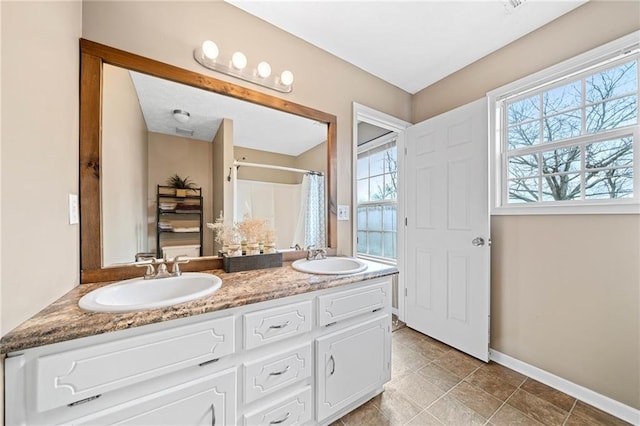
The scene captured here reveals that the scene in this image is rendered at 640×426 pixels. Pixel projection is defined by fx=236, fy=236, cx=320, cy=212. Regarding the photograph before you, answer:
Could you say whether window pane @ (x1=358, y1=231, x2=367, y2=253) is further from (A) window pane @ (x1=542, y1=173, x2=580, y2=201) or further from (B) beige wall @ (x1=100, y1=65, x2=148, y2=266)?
(B) beige wall @ (x1=100, y1=65, x2=148, y2=266)

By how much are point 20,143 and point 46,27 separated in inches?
18.8

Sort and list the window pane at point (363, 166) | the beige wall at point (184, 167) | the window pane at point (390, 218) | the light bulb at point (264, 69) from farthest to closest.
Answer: the window pane at point (363, 166) → the window pane at point (390, 218) → the light bulb at point (264, 69) → the beige wall at point (184, 167)

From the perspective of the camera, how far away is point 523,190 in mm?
1822

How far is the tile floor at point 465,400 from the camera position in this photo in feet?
4.41

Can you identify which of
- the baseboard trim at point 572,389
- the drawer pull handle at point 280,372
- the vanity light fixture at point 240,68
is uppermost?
the vanity light fixture at point 240,68

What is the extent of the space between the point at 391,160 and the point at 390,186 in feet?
1.01

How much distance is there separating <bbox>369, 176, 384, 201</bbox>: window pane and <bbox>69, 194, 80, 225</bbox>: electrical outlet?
2623 millimetres

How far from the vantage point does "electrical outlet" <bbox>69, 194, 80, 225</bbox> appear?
101 centimetres

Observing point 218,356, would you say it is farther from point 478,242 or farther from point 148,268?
point 478,242

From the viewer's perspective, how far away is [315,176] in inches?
73.8

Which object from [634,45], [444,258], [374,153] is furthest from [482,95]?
[444,258]

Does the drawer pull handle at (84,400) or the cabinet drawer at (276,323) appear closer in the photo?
the drawer pull handle at (84,400)

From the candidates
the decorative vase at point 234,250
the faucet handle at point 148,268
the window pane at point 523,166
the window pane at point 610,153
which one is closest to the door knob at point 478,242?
the window pane at point 523,166

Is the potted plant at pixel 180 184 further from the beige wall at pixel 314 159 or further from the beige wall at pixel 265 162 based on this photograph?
the beige wall at pixel 314 159
